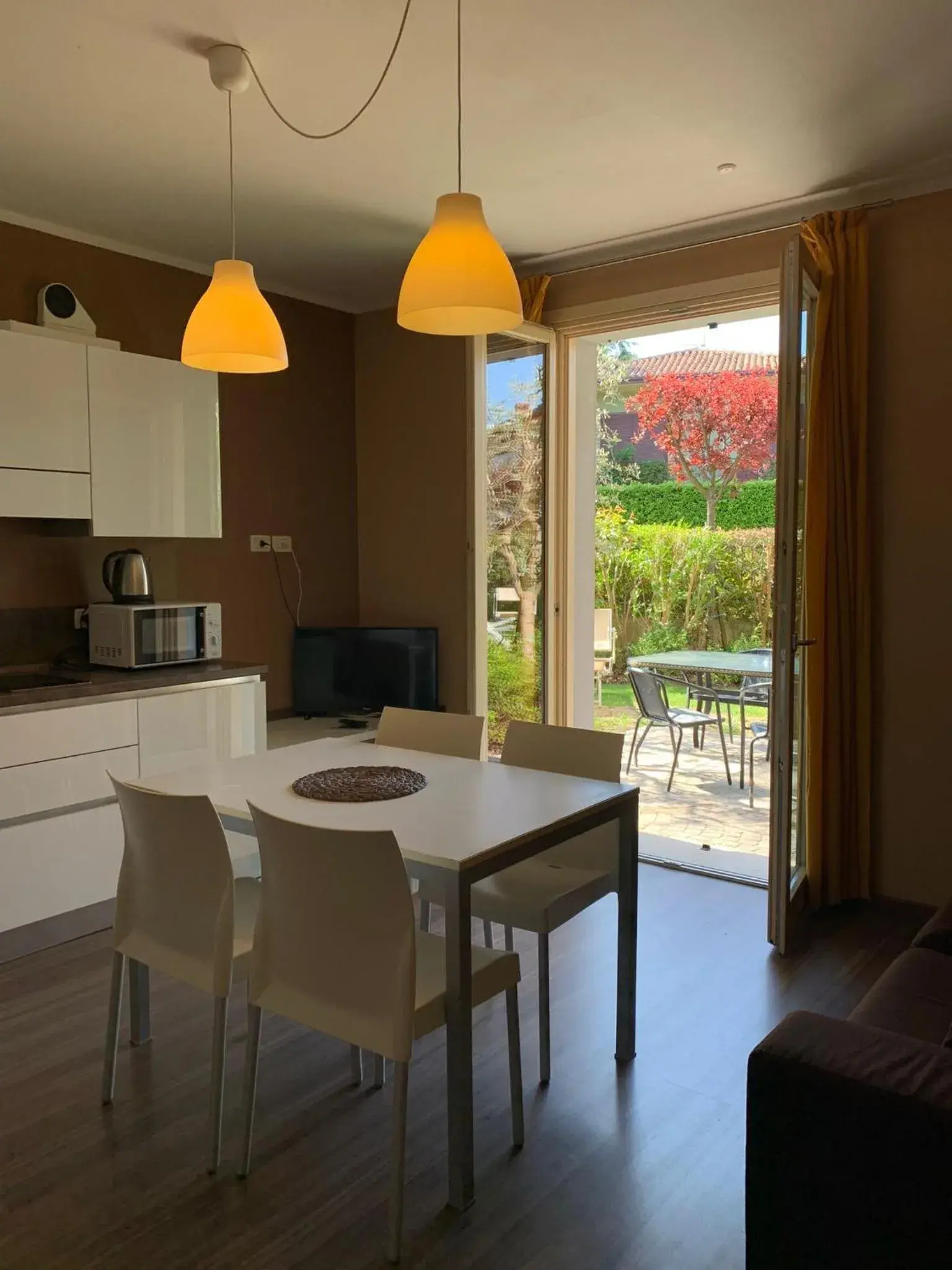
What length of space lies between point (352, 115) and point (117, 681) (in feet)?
6.63

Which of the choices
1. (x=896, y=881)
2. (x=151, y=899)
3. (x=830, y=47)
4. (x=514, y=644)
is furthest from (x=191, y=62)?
(x=896, y=881)

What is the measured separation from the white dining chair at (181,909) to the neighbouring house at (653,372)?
7.40 metres

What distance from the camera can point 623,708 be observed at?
28.6 ft

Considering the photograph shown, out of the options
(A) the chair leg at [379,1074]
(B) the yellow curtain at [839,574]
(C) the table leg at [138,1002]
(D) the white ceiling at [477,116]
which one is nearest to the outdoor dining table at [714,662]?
(B) the yellow curtain at [839,574]

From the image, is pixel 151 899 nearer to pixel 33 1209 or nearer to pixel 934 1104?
pixel 33 1209

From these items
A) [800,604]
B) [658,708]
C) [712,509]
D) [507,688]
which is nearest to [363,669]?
[507,688]

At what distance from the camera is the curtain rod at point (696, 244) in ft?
11.3

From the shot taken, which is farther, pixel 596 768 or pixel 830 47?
pixel 596 768

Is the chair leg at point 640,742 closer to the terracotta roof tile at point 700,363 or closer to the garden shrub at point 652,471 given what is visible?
the garden shrub at point 652,471

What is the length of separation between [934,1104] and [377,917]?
99 cm

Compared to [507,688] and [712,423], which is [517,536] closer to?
[507,688]

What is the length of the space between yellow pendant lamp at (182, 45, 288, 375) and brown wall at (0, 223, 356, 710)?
4.93 ft

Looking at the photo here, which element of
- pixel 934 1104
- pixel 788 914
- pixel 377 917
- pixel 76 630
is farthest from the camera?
pixel 76 630

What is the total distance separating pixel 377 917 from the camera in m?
1.85
